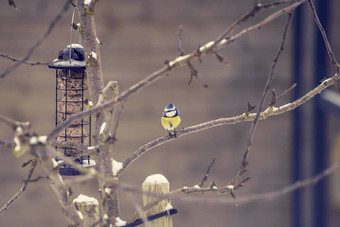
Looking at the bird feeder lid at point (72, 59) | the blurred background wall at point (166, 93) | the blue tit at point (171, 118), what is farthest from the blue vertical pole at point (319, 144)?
the bird feeder lid at point (72, 59)

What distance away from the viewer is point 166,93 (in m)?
4.12

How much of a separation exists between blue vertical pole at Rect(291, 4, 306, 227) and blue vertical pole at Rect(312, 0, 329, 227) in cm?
11

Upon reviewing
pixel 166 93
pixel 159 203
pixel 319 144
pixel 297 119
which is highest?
pixel 166 93

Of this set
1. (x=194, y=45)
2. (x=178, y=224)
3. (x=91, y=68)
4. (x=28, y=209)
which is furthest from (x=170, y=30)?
(x=91, y=68)

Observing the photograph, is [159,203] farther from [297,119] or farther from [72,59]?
[297,119]

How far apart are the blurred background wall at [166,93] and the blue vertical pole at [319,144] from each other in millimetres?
101

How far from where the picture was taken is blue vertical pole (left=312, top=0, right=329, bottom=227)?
13.3ft

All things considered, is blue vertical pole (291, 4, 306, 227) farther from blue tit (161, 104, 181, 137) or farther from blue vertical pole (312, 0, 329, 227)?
blue tit (161, 104, 181, 137)

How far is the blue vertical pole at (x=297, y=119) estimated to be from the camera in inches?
163

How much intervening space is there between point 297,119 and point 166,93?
3.50 feet

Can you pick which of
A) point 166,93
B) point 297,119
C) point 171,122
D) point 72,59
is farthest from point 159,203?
point 297,119

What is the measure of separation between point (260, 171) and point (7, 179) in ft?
6.60

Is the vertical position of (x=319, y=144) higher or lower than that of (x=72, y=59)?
higher

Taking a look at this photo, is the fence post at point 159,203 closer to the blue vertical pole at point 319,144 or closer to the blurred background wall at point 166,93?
the blurred background wall at point 166,93
